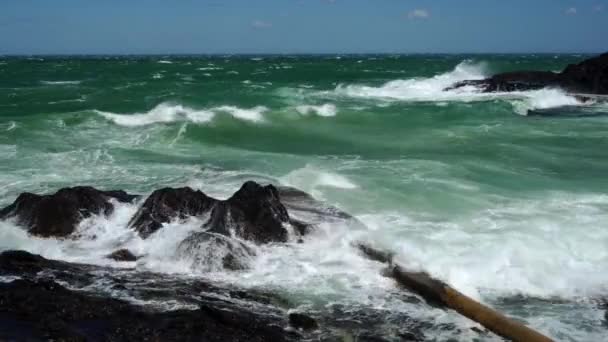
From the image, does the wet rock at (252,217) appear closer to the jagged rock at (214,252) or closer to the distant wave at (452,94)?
the jagged rock at (214,252)

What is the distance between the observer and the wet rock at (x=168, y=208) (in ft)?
35.0

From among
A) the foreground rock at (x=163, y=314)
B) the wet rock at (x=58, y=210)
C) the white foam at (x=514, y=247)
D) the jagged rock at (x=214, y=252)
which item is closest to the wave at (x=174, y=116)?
the wet rock at (x=58, y=210)

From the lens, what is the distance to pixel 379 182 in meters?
15.4

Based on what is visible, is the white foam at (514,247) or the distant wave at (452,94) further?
the distant wave at (452,94)

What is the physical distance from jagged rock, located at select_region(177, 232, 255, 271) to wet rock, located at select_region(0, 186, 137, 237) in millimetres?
2383

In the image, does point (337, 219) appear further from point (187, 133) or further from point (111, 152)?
point (187, 133)

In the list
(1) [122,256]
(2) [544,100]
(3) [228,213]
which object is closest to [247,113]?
(2) [544,100]

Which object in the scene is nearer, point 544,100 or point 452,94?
point 544,100

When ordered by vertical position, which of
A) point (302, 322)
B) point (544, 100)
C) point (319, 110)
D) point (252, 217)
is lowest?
point (302, 322)

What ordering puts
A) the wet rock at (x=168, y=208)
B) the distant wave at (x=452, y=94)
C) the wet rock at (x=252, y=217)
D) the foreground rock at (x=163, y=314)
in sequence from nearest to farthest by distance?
the foreground rock at (x=163, y=314) → the wet rock at (x=252, y=217) → the wet rock at (x=168, y=208) → the distant wave at (x=452, y=94)

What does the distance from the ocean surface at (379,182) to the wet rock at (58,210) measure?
212 millimetres

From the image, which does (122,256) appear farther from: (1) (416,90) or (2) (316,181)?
(1) (416,90)

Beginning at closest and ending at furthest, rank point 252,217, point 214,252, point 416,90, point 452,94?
point 214,252
point 252,217
point 452,94
point 416,90

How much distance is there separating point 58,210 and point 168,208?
182 centimetres
